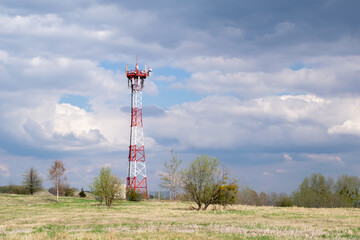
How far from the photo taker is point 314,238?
63.1 ft

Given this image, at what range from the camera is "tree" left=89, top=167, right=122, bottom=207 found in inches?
2183

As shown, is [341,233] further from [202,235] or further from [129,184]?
[129,184]

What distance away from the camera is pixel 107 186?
55.8 m

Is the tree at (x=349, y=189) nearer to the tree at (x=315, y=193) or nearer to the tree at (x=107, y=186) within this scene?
the tree at (x=315, y=193)

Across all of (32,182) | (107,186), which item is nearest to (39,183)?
(32,182)

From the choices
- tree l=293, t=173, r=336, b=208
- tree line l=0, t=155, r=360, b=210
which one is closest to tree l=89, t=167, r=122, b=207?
tree line l=0, t=155, r=360, b=210

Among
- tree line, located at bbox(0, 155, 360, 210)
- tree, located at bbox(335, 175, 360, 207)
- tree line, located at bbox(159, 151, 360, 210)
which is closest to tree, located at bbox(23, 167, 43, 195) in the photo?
tree line, located at bbox(0, 155, 360, 210)

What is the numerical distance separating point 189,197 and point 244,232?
2624 cm

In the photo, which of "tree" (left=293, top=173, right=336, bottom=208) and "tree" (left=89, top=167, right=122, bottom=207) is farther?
"tree" (left=293, top=173, right=336, bottom=208)

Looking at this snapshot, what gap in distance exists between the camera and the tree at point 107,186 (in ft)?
182

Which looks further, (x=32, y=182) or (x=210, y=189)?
(x=32, y=182)

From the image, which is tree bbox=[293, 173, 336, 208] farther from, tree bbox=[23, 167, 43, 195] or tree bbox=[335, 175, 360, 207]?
tree bbox=[23, 167, 43, 195]

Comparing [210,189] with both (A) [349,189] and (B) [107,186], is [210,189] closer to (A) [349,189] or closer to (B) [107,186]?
(B) [107,186]

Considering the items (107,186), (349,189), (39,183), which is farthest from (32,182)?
(349,189)
